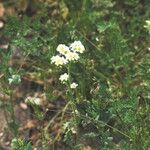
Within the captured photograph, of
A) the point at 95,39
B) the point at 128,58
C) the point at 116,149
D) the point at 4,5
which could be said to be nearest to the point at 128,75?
the point at 128,58

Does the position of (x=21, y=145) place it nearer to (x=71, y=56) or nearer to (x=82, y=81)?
(x=71, y=56)

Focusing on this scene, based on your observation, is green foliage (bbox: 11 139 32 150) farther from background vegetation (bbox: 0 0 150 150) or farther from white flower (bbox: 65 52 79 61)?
→ white flower (bbox: 65 52 79 61)

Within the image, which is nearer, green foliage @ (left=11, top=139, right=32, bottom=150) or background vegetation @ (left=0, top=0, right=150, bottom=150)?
green foliage @ (left=11, top=139, right=32, bottom=150)

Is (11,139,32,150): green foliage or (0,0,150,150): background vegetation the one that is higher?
(0,0,150,150): background vegetation

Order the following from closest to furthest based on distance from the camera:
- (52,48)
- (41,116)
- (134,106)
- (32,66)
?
(134,106), (41,116), (52,48), (32,66)

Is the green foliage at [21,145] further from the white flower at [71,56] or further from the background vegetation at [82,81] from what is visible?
the white flower at [71,56]

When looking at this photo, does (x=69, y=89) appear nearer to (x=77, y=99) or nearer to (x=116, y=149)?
(x=77, y=99)

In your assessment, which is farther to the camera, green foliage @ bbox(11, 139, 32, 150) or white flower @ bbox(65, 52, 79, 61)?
white flower @ bbox(65, 52, 79, 61)

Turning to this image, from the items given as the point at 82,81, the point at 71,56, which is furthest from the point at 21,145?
the point at 82,81

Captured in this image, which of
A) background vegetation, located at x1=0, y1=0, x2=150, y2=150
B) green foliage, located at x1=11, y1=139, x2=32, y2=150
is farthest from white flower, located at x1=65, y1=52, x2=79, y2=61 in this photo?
green foliage, located at x1=11, y1=139, x2=32, y2=150

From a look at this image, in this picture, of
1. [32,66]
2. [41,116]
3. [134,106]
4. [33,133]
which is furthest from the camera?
[32,66]

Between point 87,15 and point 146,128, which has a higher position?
point 87,15
